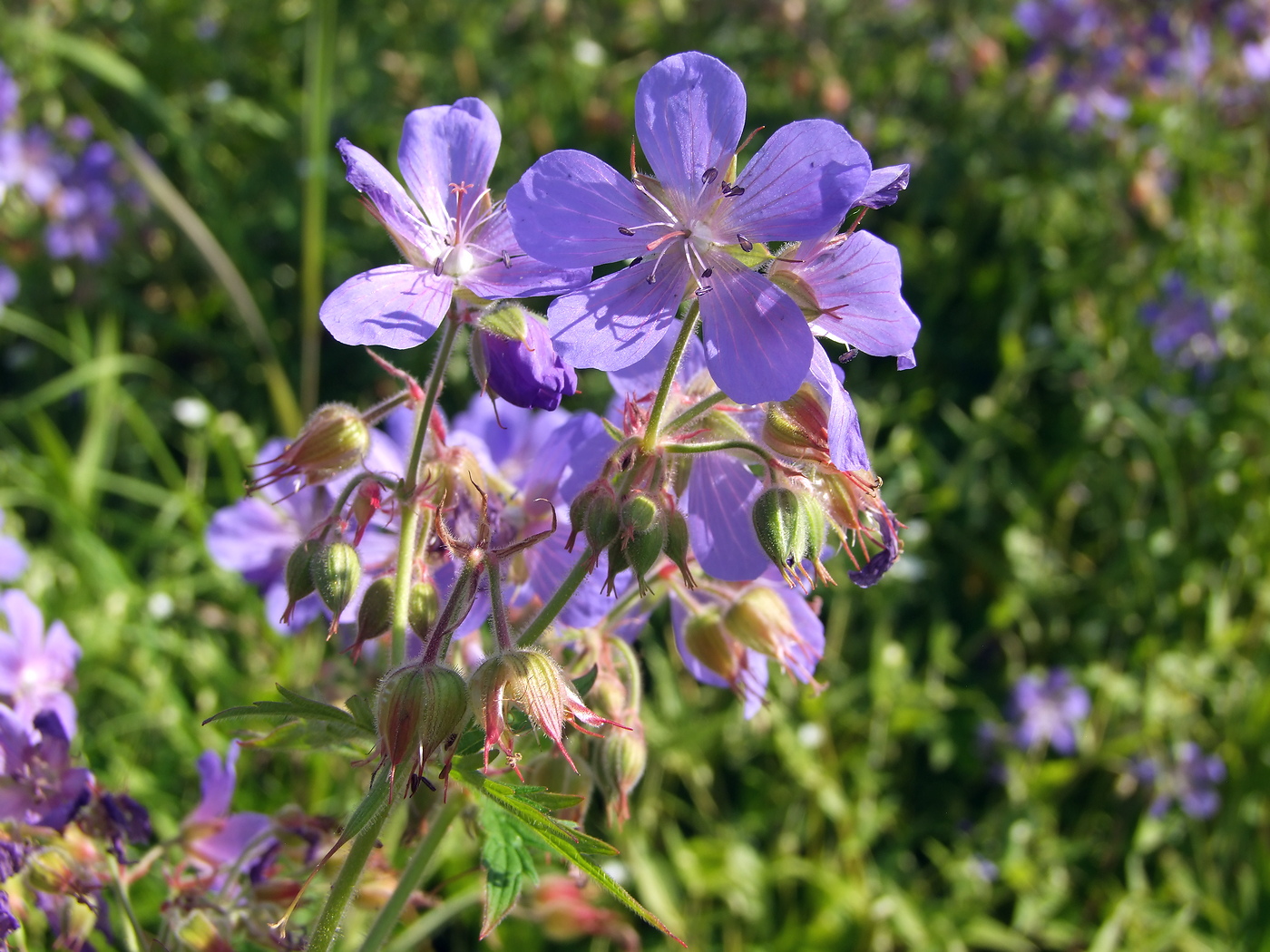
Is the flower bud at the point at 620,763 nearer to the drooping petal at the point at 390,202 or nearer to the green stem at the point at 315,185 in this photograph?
the drooping petal at the point at 390,202

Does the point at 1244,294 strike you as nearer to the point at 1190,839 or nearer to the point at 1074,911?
the point at 1190,839

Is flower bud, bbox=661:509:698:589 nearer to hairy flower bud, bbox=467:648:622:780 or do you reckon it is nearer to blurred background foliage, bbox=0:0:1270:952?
hairy flower bud, bbox=467:648:622:780

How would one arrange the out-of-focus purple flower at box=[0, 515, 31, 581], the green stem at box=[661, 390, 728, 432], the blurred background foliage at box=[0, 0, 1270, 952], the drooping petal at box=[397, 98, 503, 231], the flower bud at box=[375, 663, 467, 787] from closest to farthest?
the flower bud at box=[375, 663, 467, 787] < the green stem at box=[661, 390, 728, 432] < the drooping petal at box=[397, 98, 503, 231] < the out-of-focus purple flower at box=[0, 515, 31, 581] < the blurred background foliage at box=[0, 0, 1270, 952]

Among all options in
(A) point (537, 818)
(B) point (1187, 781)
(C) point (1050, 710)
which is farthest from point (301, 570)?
(B) point (1187, 781)

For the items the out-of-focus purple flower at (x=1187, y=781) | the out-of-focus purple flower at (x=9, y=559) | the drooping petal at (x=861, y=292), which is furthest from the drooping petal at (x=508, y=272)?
the out-of-focus purple flower at (x=1187, y=781)

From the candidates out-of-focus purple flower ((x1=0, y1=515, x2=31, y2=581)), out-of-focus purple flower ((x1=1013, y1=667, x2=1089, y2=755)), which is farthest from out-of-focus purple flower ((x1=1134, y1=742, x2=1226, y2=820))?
out-of-focus purple flower ((x1=0, y1=515, x2=31, y2=581))

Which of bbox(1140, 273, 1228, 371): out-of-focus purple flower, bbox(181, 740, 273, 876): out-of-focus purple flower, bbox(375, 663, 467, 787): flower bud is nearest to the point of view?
bbox(375, 663, 467, 787): flower bud

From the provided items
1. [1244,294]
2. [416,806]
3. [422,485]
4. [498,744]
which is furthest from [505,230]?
[1244,294]
